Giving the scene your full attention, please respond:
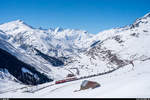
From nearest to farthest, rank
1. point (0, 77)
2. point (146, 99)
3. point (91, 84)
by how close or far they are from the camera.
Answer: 1. point (146, 99)
2. point (91, 84)
3. point (0, 77)

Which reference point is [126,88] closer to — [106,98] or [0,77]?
[106,98]

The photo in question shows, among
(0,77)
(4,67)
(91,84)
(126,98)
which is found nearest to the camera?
(126,98)

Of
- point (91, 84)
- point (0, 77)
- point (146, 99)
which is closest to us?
point (146, 99)

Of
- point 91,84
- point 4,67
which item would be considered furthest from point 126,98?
point 4,67

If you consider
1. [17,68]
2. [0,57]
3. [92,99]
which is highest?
[0,57]

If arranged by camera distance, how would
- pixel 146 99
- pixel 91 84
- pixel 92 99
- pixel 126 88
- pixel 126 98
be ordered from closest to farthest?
pixel 146 99
pixel 126 98
pixel 92 99
pixel 126 88
pixel 91 84

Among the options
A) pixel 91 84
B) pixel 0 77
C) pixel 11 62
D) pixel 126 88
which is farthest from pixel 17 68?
pixel 126 88

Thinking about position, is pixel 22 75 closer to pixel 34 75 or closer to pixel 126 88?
pixel 34 75

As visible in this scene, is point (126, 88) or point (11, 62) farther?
point (11, 62)

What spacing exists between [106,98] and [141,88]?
22.7 feet

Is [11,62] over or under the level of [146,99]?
over

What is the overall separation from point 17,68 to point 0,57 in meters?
22.1

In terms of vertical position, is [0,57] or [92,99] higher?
[0,57]

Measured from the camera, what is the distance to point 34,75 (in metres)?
198
